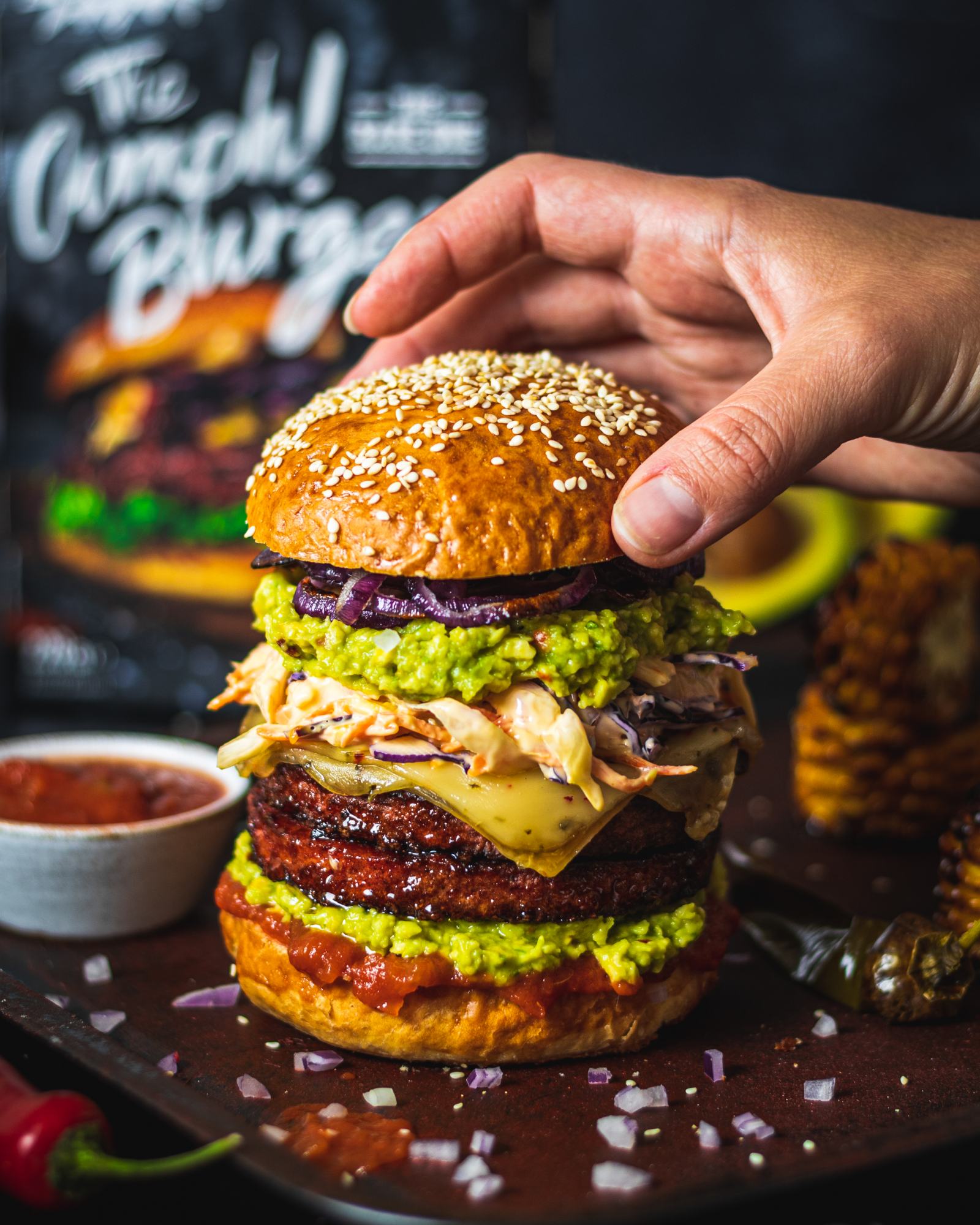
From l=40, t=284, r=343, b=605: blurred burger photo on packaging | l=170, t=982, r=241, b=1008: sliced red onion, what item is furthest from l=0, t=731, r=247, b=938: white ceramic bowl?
l=40, t=284, r=343, b=605: blurred burger photo on packaging

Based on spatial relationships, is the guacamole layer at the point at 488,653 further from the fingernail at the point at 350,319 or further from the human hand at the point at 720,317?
the fingernail at the point at 350,319

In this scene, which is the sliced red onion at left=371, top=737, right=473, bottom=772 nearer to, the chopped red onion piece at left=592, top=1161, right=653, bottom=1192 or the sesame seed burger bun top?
the sesame seed burger bun top


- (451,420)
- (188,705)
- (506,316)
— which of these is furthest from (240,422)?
(451,420)

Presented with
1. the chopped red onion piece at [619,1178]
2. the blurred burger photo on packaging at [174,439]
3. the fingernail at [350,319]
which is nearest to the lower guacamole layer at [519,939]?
the chopped red onion piece at [619,1178]

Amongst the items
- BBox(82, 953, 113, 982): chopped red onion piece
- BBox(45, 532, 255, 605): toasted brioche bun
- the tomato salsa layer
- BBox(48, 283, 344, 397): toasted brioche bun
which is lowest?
BBox(45, 532, 255, 605): toasted brioche bun

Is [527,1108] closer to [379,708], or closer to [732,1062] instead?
[732,1062]

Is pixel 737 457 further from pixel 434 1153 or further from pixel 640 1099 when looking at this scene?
pixel 434 1153
